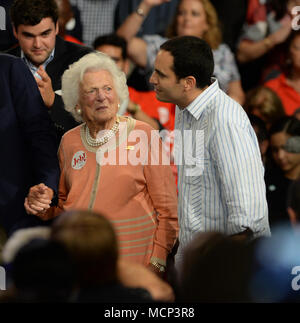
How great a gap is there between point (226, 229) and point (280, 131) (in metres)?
1.61

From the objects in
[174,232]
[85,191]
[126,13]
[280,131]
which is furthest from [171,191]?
[126,13]

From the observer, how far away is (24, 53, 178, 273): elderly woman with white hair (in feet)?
8.72

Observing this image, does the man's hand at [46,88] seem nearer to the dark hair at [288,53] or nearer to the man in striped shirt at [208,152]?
Result: the man in striped shirt at [208,152]

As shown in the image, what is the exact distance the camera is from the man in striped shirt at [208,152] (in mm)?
2521

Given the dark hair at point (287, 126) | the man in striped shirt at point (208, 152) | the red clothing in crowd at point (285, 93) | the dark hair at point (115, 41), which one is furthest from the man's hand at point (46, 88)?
the red clothing in crowd at point (285, 93)

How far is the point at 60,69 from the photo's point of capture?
315 cm

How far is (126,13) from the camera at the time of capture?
472 centimetres

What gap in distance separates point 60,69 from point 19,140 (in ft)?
1.69

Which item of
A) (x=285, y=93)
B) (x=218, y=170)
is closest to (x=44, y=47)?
(x=218, y=170)

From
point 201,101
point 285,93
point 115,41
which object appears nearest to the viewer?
point 201,101

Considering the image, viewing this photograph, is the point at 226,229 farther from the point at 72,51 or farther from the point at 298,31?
the point at 298,31

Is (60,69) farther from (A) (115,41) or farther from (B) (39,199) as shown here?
(A) (115,41)

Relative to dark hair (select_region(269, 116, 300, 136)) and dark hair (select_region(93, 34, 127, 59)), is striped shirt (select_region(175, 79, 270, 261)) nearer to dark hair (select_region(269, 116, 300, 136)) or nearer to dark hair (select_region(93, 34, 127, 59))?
dark hair (select_region(269, 116, 300, 136))
